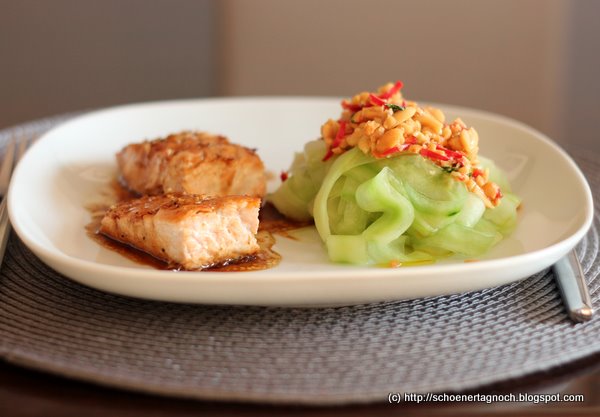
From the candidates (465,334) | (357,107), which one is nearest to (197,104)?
(357,107)

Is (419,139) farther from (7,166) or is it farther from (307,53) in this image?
(307,53)

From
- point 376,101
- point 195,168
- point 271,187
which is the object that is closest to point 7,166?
point 195,168

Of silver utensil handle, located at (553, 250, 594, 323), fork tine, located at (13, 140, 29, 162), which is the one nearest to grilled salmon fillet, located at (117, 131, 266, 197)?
fork tine, located at (13, 140, 29, 162)

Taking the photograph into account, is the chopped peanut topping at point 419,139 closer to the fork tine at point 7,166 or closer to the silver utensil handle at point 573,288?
the silver utensil handle at point 573,288

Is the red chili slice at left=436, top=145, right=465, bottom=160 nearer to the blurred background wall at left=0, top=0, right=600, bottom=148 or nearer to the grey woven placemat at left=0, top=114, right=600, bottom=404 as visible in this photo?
the grey woven placemat at left=0, top=114, right=600, bottom=404

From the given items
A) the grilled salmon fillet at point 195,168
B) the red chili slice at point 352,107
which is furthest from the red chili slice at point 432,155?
the grilled salmon fillet at point 195,168

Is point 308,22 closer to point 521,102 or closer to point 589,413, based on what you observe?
point 521,102
